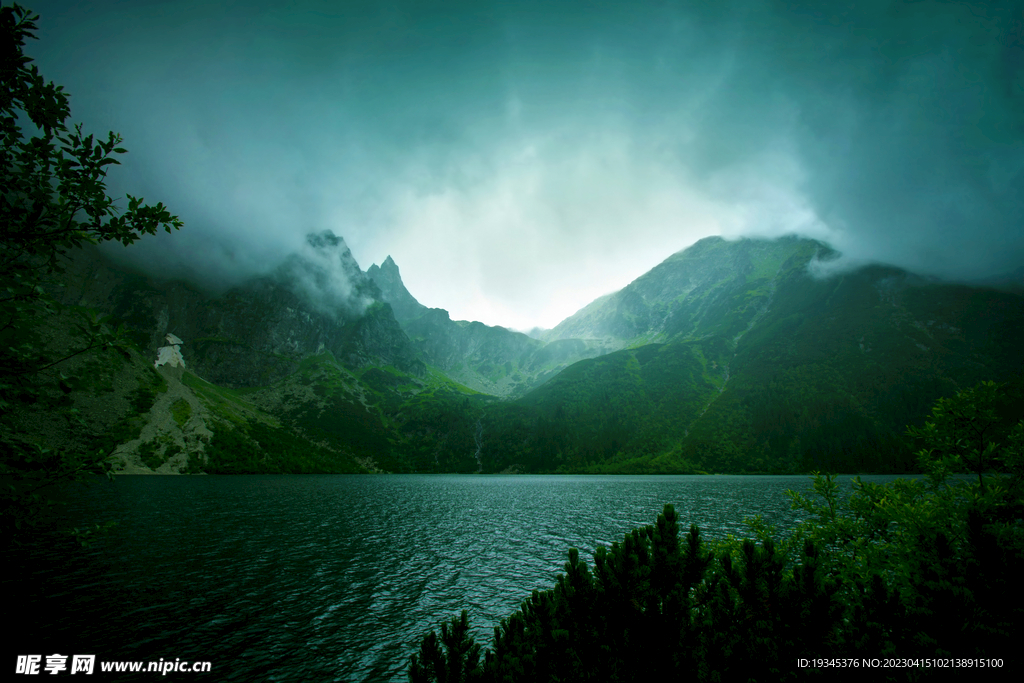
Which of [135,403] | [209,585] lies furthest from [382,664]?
[135,403]

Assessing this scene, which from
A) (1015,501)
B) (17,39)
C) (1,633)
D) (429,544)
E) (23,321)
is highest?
(17,39)

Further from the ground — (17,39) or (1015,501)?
(17,39)

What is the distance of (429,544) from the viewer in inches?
2233

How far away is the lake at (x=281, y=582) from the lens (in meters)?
25.8

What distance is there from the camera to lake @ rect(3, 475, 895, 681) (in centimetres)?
2583

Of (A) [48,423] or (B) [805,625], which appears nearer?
(B) [805,625]

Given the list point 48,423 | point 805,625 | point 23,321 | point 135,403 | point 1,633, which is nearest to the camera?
point 23,321

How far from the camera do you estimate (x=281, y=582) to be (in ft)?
126

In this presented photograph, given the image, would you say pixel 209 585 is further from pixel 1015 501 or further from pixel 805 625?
pixel 1015 501

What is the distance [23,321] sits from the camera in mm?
9352

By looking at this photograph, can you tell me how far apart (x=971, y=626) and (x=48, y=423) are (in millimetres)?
241963

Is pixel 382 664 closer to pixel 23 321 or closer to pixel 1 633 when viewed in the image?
pixel 1 633

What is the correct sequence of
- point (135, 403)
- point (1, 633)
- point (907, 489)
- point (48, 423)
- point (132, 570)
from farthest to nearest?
1. point (135, 403)
2. point (48, 423)
3. point (132, 570)
4. point (1, 633)
5. point (907, 489)

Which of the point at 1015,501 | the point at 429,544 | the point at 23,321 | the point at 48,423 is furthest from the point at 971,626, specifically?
the point at 48,423
